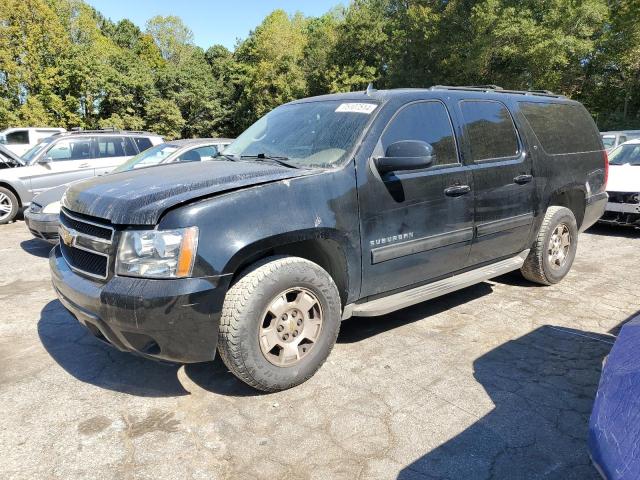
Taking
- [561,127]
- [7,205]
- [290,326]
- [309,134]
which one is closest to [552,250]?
[561,127]

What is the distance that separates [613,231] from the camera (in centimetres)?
827

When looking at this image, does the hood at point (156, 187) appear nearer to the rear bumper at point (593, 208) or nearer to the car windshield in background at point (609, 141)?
the rear bumper at point (593, 208)

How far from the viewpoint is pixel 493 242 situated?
14.1ft

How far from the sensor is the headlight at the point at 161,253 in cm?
264

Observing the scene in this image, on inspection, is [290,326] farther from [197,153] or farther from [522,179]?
[197,153]

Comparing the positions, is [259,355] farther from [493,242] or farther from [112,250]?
[493,242]

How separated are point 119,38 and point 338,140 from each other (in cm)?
7282

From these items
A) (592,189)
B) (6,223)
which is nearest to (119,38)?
(6,223)

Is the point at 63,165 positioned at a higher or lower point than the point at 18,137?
lower

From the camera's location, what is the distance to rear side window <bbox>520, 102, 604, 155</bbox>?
4.77 meters

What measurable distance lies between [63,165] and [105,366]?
7673 millimetres

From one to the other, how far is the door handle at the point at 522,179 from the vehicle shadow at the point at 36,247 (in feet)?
19.9

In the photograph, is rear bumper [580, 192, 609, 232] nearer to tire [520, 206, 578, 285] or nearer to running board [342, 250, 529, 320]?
tire [520, 206, 578, 285]

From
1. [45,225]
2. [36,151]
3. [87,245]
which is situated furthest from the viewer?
[36,151]
